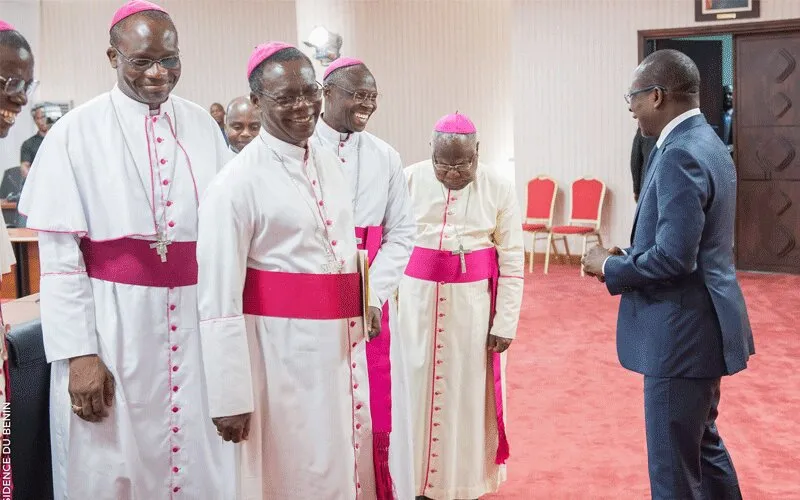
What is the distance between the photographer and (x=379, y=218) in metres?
3.39

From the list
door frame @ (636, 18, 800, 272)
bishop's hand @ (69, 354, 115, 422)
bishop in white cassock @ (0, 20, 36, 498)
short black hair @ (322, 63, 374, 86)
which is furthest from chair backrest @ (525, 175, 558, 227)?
bishop in white cassock @ (0, 20, 36, 498)

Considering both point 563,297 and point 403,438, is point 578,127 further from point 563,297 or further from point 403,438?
point 403,438

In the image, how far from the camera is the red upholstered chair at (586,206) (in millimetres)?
10695

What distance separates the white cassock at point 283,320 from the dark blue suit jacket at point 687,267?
102cm

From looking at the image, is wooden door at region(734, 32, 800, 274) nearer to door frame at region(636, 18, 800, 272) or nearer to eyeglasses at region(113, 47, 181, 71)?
door frame at region(636, 18, 800, 272)

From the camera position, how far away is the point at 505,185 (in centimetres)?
397

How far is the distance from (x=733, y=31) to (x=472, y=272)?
7405 mm

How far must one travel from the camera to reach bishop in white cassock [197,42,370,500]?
8.20ft

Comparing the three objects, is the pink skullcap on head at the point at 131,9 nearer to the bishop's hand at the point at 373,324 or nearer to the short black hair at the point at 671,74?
the bishop's hand at the point at 373,324

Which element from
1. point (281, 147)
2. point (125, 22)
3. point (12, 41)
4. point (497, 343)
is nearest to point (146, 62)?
point (125, 22)

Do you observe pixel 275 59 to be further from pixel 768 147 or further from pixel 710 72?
pixel 710 72

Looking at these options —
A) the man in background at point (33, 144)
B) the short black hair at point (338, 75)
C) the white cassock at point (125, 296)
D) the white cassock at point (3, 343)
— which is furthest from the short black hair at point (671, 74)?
the man in background at point (33, 144)

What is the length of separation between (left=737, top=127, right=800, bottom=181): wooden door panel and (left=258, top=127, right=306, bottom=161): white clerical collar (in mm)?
8572

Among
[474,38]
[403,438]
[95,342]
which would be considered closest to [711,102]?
[474,38]
